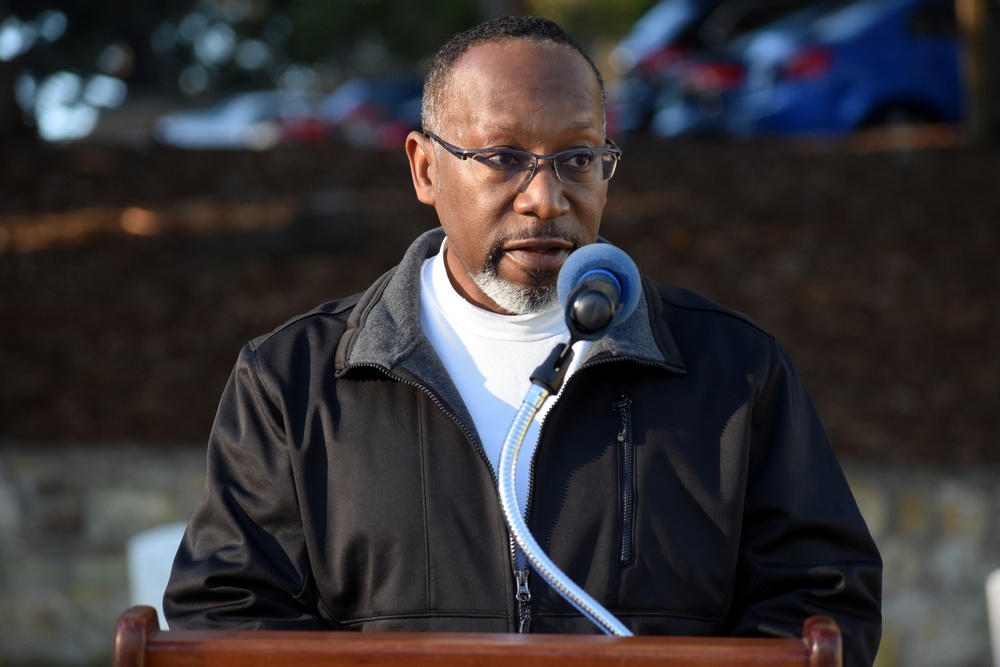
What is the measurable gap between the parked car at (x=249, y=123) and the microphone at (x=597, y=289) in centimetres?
1775

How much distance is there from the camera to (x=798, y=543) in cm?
Result: 252

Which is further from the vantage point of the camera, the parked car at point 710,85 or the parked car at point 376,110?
the parked car at point 376,110

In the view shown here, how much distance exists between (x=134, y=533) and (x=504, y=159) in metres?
3.78

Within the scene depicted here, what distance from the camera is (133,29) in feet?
43.2

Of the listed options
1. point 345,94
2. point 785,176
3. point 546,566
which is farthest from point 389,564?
point 345,94

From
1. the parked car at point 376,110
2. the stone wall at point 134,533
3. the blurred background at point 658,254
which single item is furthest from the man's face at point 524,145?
the parked car at point 376,110

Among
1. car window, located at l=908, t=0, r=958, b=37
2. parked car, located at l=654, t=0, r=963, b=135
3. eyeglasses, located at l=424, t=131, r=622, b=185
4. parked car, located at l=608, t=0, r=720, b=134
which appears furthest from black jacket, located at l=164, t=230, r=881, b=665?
parked car, located at l=608, t=0, r=720, b=134

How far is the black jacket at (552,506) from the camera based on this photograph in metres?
2.49

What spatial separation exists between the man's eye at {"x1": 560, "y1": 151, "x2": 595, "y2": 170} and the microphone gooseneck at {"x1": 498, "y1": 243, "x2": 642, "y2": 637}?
437mm

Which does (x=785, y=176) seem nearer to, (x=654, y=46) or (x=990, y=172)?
(x=990, y=172)

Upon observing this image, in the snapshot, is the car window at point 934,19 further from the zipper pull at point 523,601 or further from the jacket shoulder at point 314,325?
the zipper pull at point 523,601

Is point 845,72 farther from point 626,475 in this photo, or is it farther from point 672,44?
point 626,475

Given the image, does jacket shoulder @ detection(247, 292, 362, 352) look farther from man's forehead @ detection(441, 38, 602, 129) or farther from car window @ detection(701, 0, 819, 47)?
car window @ detection(701, 0, 819, 47)

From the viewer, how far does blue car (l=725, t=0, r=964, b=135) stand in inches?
432
